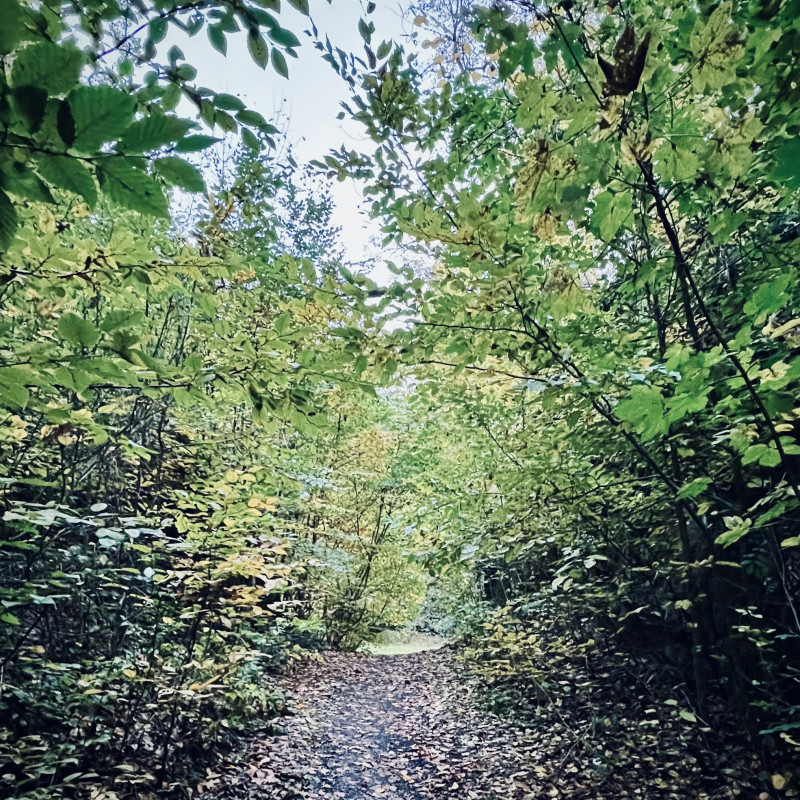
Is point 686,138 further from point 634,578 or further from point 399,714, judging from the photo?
point 399,714

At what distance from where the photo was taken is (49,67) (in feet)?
2.07

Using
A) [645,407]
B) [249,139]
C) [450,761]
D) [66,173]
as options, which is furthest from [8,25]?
[450,761]

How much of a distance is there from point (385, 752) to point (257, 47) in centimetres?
647

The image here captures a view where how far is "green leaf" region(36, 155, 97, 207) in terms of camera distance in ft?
2.19

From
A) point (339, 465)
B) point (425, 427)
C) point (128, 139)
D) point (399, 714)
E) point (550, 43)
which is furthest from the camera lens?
point (339, 465)

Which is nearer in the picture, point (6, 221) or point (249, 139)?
point (6, 221)

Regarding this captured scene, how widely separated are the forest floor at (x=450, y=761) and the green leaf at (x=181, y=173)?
4.74m

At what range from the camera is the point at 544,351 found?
221cm

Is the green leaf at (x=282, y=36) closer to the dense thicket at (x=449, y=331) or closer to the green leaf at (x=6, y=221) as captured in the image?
the dense thicket at (x=449, y=331)

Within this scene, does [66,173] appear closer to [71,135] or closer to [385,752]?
[71,135]

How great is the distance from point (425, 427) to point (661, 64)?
5.99 metres

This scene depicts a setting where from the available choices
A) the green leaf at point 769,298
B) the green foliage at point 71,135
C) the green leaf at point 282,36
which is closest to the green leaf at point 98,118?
the green foliage at point 71,135

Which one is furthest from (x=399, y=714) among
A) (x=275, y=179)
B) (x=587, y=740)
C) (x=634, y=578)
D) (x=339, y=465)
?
(x=275, y=179)

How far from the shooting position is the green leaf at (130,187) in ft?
2.27
